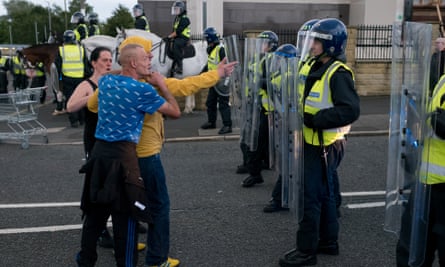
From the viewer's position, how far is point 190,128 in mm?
10578

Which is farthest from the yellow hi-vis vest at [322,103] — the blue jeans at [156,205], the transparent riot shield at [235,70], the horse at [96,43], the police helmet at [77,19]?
the police helmet at [77,19]

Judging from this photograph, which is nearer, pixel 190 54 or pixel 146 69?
pixel 146 69

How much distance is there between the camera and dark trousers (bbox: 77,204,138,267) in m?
3.47

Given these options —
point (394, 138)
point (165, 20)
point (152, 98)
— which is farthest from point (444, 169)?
point (165, 20)

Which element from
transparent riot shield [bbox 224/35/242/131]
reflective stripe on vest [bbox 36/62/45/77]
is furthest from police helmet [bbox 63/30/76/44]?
transparent riot shield [bbox 224/35/242/131]

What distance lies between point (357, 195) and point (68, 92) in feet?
24.9

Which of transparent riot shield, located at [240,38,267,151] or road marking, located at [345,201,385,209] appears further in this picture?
transparent riot shield, located at [240,38,267,151]

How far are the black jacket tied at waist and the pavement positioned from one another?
19.6ft

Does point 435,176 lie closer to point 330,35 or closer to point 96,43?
point 330,35

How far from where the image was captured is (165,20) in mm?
20203

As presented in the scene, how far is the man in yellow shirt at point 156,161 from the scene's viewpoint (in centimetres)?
376

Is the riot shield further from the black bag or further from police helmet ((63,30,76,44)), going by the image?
police helmet ((63,30,76,44))

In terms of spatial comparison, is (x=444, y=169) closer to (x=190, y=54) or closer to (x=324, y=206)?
(x=324, y=206)

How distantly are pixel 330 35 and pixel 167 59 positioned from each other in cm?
852
